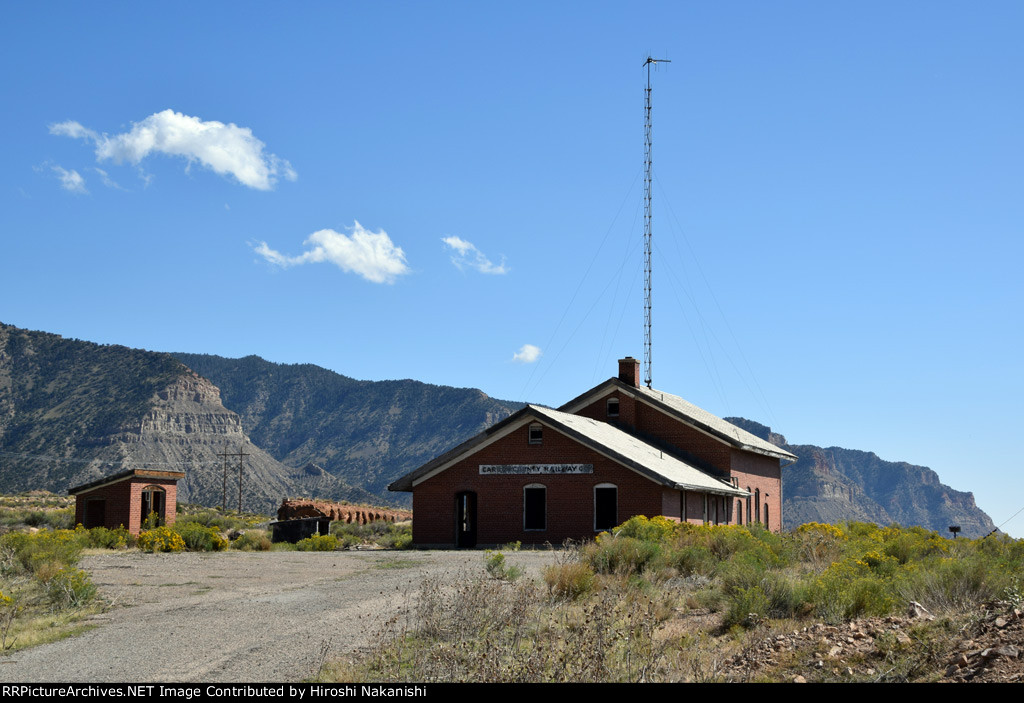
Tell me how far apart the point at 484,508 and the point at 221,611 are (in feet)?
65.9

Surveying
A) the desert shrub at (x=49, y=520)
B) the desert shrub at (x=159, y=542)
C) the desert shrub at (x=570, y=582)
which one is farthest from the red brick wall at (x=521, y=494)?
the desert shrub at (x=49, y=520)

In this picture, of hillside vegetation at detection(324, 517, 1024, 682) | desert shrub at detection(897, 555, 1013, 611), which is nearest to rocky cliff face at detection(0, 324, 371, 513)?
hillside vegetation at detection(324, 517, 1024, 682)

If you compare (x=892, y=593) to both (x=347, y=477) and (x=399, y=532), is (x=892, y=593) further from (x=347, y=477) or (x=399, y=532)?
(x=347, y=477)

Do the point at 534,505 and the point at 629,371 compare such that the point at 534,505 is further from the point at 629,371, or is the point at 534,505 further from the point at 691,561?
the point at 691,561

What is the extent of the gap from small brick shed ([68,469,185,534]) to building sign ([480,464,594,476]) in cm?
1413

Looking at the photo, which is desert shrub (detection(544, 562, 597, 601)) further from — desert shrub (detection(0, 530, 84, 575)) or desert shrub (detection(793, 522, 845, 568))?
desert shrub (detection(0, 530, 84, 575))

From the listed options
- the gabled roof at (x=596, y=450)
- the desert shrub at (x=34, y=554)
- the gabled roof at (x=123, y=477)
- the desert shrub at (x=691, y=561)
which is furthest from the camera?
the gabled roof at (x=123, y=477)

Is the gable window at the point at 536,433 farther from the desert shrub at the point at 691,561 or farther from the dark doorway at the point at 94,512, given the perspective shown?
the dark doorway at the point at 94,512

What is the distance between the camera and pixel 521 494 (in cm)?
3325

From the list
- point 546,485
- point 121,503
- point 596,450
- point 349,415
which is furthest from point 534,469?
point 349,415

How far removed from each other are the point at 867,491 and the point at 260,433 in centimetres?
11077

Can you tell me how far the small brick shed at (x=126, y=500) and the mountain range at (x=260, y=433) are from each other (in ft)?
130

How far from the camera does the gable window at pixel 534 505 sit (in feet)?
108

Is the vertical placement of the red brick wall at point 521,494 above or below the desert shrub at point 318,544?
above
